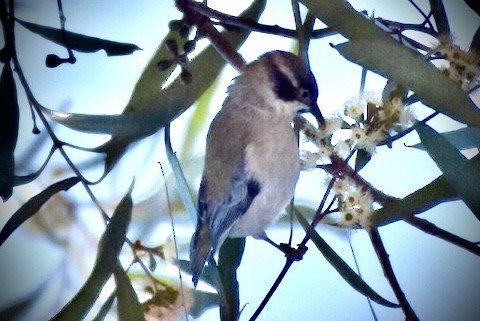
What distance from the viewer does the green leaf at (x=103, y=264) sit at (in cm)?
69

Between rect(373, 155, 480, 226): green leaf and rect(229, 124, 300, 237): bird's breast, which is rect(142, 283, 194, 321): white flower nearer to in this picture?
rect(229, 124, 300, 237): bird's breast

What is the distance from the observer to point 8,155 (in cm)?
70

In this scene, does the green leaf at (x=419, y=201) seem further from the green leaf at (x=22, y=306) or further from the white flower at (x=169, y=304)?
the green leaf at (x=22, y=306)

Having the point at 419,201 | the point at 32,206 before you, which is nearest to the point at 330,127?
the point at 419,201

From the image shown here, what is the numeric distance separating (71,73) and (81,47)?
0.03 metres

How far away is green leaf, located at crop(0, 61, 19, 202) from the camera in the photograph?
700 millimetres

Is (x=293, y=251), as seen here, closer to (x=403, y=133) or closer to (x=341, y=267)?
(x=341, y=267)

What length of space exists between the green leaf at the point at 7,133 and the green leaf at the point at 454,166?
0.46m

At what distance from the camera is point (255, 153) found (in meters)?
0.64

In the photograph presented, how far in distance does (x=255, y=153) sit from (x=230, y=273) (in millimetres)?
144

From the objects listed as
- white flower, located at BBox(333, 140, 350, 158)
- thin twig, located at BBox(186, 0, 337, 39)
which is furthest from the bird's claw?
thin twig, located at BBox(186, 0, 337, 39)

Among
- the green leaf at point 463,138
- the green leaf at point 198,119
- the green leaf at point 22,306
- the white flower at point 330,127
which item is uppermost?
the green leaf at point 198,119

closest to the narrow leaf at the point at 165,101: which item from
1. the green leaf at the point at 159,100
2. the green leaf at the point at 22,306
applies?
the green leaf at the point at 159,100

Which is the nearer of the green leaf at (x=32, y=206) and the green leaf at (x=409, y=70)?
the green leaf at (x=409, y=70)
